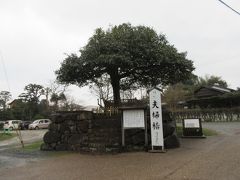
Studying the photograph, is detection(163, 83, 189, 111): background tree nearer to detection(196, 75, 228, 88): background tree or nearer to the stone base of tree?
detection(196, 75, 228, 88): background tree

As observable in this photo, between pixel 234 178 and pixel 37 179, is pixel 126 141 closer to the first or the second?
pixel 37 179

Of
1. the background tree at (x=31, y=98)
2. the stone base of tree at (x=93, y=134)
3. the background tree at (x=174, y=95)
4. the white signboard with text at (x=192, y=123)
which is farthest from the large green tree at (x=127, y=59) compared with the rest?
the background tree at (x=31, y=98)

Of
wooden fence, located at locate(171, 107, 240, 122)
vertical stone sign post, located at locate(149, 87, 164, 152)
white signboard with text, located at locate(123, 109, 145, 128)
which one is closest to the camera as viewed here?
vertical stone sign post, located at locate(149, 87, 164, 152)

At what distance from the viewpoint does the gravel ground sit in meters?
7.58

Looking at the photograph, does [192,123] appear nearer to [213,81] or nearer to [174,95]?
Answer: [174,95]

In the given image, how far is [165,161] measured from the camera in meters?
9.45

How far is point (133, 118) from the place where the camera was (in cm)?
1235

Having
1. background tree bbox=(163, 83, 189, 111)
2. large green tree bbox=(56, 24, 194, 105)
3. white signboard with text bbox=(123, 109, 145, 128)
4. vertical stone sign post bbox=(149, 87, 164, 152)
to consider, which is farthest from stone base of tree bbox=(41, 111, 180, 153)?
→ background tree bbox=(163, 83, 189, 111)

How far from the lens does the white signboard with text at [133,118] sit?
1226cm

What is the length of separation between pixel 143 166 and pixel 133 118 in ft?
12.1

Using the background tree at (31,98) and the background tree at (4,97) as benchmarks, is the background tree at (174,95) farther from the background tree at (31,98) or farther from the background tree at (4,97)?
the background tree at (4,97)

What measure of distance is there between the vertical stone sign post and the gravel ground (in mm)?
570

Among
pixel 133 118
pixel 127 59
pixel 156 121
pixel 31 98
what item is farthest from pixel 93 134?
pixel 31 98

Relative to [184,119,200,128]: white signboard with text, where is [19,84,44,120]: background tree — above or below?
above
